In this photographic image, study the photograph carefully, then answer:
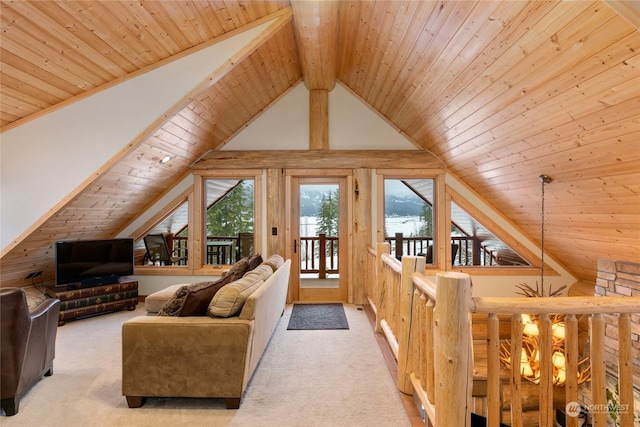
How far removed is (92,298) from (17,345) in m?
2.29

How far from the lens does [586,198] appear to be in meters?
3.06

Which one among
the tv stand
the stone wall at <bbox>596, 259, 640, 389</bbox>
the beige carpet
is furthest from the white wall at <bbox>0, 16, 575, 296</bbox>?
the stone wall at <bbox>596, 259, 640, 389</bbox>

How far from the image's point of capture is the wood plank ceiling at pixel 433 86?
201 cm

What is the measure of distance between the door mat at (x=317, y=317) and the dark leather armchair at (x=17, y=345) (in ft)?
7.41

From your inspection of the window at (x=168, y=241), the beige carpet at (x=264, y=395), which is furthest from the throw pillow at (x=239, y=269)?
the window at (x=168, y=241)

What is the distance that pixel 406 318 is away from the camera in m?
2.41

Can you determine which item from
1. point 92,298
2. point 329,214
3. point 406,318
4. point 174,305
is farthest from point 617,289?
point 92,298

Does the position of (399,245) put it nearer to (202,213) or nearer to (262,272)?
(202,213)

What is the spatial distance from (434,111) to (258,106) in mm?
2463

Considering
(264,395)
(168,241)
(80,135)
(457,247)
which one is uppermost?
(80,135)

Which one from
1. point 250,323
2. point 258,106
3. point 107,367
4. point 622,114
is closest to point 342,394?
point 250,323

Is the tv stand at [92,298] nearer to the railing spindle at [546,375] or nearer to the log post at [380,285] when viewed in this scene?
the log post at [380,285]

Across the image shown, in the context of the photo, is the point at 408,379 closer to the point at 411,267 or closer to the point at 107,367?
the point at 411,267

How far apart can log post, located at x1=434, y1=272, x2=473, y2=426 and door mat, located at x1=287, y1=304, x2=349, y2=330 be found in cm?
239
